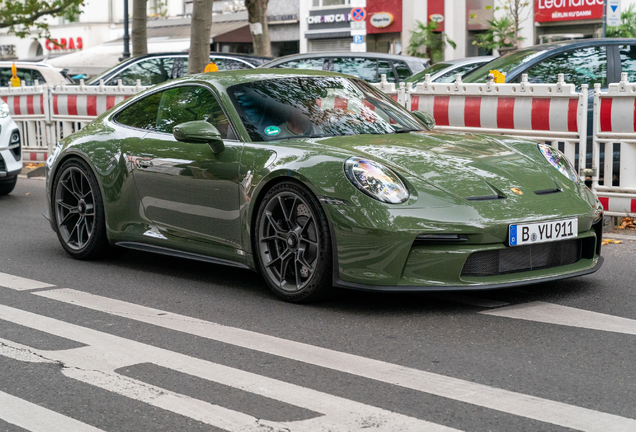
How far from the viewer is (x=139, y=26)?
72.5 feet

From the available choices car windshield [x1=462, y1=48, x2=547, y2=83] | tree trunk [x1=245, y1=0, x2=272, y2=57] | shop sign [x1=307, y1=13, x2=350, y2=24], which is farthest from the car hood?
shop sign [x1=307, y1=13, x2=350, y2=24]

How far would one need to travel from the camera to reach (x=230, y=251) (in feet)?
18.5

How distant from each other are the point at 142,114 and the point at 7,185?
5.25 m

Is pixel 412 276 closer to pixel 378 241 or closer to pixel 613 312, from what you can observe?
pixel 378 241

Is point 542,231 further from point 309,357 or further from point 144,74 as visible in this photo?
point 144,74

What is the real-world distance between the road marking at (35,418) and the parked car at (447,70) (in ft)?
27.8

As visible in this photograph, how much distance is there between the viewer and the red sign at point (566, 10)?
1206 inches

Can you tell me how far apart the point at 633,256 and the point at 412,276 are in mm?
2554

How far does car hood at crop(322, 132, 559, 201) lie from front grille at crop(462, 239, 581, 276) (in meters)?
0.29

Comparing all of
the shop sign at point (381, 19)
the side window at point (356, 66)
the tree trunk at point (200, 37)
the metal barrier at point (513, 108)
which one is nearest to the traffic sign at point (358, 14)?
the tree trunk at point (200, 37)

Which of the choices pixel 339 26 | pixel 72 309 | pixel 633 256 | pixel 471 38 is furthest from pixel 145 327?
pixel 339 26

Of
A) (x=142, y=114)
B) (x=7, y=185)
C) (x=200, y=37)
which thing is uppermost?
(x=200, y=37)

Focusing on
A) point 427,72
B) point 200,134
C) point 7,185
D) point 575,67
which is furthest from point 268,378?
point 427,72

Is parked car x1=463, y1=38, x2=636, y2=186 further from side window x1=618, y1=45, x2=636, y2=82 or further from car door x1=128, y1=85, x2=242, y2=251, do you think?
car door x1=128, y1=85, x2=242, y2=251
